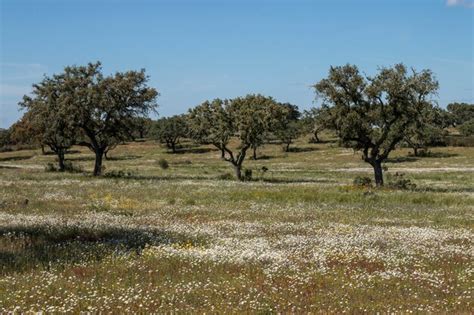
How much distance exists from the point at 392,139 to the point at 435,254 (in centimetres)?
3209

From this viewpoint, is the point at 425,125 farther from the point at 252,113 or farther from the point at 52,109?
the point at 52,109

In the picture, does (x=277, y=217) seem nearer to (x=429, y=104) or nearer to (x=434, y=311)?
(x=434, y=311)

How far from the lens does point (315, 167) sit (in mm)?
88812

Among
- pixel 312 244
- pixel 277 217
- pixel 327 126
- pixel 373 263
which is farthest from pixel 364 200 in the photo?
pixel 373 263

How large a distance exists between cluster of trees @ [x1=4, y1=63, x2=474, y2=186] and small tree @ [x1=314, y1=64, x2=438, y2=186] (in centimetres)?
8

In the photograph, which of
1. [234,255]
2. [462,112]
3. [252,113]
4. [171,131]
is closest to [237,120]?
[252,113]

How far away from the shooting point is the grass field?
37.3ft

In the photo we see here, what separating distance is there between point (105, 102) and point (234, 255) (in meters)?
43.7

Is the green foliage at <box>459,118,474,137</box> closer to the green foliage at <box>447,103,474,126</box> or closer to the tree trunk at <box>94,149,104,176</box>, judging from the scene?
the green foliage at <box>447,103,474,126</box>

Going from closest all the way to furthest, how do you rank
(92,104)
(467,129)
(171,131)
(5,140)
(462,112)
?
(92,104) → (171,131) → (467,129) → (5,140) → (462,112)

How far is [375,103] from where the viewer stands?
46.8 metres

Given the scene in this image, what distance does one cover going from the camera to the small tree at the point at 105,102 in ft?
186

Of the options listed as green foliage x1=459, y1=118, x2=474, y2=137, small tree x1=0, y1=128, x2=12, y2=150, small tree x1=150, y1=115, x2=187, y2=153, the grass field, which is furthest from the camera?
small tree x1=0, y1=128, x2=12, y2=150

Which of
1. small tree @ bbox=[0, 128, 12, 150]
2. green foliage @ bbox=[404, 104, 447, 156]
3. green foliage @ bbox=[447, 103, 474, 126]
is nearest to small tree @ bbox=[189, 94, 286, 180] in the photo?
green foliage @ bbox=[404, 104, 447, 156]
